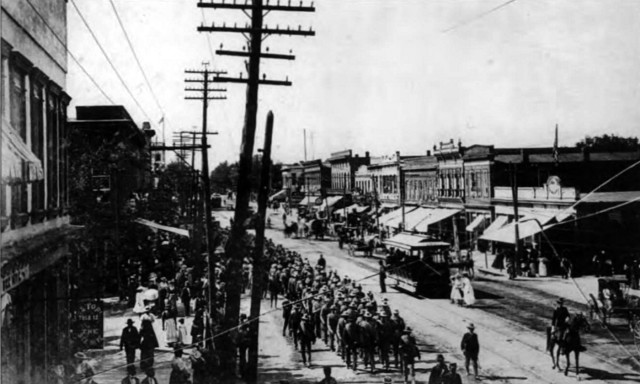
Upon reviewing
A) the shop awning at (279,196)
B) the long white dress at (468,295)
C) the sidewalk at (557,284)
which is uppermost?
the shop awning at (279,196)

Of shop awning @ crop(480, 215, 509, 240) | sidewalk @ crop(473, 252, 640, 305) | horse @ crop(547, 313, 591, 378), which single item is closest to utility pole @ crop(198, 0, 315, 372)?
horse @ crop(547, 313, 591, 378)

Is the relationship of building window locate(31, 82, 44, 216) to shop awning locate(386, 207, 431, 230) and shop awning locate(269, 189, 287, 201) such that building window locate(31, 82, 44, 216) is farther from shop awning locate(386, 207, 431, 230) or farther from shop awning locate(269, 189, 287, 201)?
shop awning locate(269, 189, 287, 201)

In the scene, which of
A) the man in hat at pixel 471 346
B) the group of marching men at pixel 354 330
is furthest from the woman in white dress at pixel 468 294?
the man in hat at pixel 471 346

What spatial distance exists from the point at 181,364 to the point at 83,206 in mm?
15425

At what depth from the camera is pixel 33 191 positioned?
45.0 feet

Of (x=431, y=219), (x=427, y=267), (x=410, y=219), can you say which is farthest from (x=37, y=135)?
(x=410, y=219)

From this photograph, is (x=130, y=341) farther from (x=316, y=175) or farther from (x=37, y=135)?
(x=316, y=175)

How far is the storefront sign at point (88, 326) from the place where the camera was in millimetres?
15398

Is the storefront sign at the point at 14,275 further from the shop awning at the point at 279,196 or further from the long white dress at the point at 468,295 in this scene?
the shop awning at the point at 279,196

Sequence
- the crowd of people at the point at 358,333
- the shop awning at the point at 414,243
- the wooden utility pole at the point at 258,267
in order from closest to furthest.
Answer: the wooden utility pole at the point at 258,267 < the crowd of people at the point at 358,333 < the shop awning at the point at 414,243

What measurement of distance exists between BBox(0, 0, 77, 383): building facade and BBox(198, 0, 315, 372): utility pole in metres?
3.20

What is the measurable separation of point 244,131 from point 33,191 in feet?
17.1

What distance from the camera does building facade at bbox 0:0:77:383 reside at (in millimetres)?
10750

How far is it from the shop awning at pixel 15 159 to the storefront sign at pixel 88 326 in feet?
16.5
